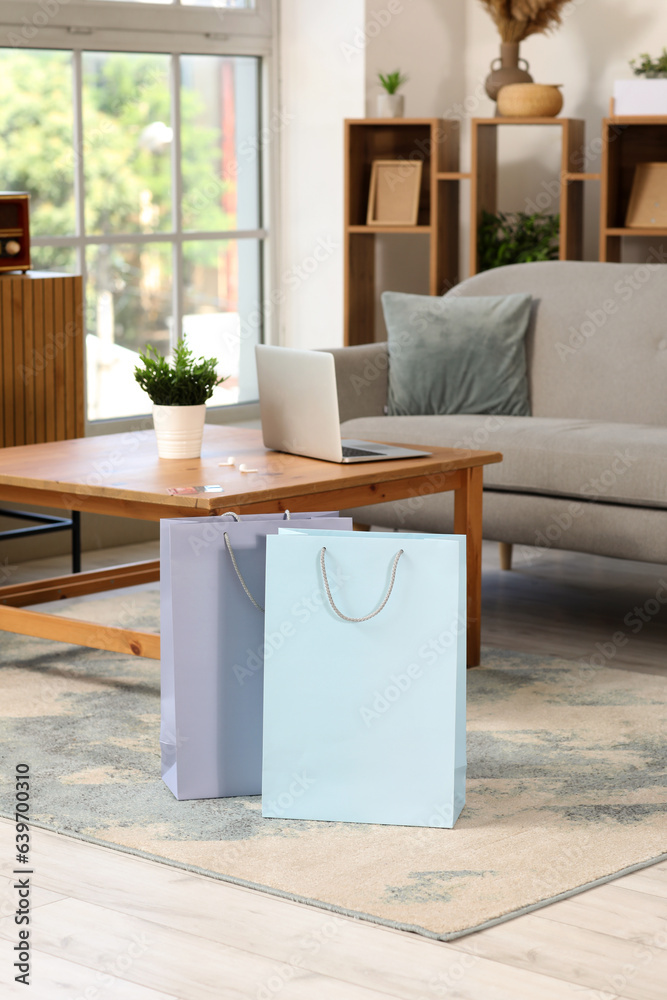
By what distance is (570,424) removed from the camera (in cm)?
391

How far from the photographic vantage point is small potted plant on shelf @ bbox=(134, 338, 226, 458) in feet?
10.2

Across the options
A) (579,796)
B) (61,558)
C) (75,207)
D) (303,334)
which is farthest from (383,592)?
(303,334)

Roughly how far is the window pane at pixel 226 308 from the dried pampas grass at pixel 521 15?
121 centimetres

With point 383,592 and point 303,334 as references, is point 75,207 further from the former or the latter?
point 383,592

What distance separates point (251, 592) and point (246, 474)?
1.95 feet

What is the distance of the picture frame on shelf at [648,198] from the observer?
4.75 metres

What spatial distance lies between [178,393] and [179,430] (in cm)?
9

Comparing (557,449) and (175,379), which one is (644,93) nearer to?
(557,449)

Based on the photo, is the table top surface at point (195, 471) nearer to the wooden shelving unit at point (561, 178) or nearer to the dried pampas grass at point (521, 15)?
the wooden shelving unit at point (561, 178)

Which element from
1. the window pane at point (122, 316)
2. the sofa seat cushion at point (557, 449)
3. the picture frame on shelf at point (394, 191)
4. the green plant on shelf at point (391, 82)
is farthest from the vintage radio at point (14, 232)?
the green plant on shelf at point (391, 82)

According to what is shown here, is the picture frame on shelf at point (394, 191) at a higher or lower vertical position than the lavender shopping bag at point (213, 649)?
higher

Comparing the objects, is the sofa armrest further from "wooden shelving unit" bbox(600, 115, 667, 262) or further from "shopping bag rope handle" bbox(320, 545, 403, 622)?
"shopping bag rope handle" bbox(320, 545, 403, 622)

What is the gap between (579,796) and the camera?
2441mm

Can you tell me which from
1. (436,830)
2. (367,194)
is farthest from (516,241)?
(436,830)
